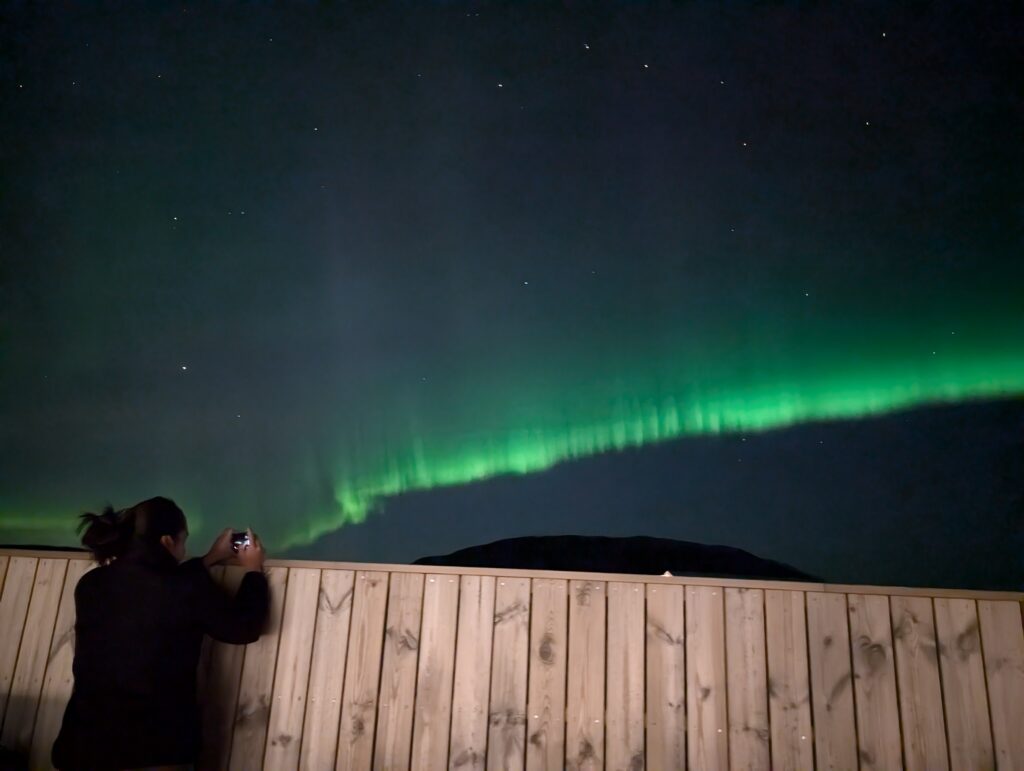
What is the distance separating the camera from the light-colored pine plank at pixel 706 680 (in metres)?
2.41

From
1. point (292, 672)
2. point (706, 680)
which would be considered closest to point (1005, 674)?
point (706, 680)

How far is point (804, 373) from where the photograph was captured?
3.82m

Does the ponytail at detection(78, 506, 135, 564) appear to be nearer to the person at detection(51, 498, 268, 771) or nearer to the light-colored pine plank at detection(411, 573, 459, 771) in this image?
the person at detection(51, 498, 268, 771)

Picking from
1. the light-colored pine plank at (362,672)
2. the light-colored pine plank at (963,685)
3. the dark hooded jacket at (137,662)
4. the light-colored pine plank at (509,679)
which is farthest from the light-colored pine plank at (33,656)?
the light-colored pine plank at (963,685)

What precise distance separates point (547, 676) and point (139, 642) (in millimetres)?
1207

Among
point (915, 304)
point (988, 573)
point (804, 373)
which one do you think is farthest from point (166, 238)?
point (988, 573)

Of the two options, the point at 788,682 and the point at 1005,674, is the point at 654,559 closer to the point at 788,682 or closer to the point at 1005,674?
the point at 788,682

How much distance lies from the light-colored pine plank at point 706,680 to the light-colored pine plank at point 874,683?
15.5 inches

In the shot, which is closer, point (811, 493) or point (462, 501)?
point (811, 493)

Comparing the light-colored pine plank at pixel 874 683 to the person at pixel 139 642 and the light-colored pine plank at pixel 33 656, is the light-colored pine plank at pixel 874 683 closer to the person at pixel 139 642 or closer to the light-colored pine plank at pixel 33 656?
the person at pixel 139 642

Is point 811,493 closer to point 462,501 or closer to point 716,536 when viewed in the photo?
point 716,536

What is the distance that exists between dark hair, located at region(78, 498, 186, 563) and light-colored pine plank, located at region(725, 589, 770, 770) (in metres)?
1.73

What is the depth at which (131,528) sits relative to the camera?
7.62 ft

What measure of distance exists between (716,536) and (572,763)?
5.33ft
